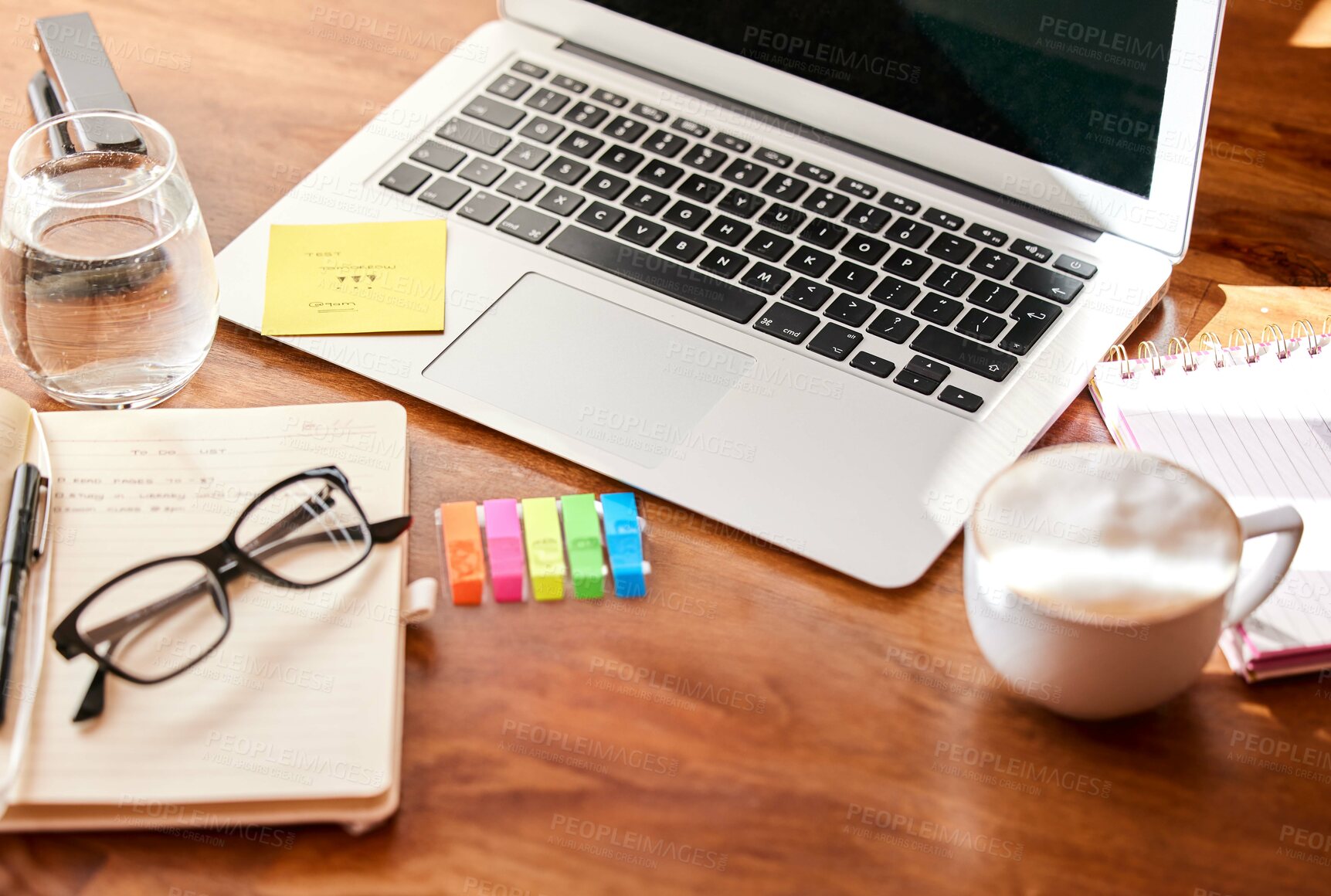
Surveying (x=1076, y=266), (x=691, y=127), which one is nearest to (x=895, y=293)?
(x=1076, y=266)

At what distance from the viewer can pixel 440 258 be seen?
884 mm

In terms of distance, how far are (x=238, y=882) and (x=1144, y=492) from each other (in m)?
0.48

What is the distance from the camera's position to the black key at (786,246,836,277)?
854 millimetres

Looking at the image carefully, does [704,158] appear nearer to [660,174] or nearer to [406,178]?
[660,174]

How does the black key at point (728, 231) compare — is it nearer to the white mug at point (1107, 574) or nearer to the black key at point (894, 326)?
the black key at point (894, 326)

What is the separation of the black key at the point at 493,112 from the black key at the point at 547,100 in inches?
0.5

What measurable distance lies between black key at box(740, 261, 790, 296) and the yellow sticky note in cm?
21

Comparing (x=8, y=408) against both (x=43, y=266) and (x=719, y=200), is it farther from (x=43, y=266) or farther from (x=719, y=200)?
(x=719, y=200)

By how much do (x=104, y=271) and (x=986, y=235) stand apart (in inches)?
22.7

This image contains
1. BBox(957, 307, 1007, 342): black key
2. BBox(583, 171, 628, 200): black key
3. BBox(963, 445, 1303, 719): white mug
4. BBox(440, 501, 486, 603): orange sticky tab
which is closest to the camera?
BBox(963, 445, 1303, 719): white mug

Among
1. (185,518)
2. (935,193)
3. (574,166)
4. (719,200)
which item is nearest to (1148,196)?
(935,193)

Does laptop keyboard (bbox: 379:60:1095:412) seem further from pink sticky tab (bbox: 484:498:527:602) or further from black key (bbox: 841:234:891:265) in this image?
pink sticky tab (bbox: 484:498:527:602)

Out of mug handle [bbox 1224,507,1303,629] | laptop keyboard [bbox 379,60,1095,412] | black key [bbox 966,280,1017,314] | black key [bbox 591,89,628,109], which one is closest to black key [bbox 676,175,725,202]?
laptop keyboard [bbox 379,60,1095,412]

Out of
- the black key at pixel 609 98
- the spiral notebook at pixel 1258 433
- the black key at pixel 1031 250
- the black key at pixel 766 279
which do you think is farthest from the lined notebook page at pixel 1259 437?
the black key at pixel 609 98
